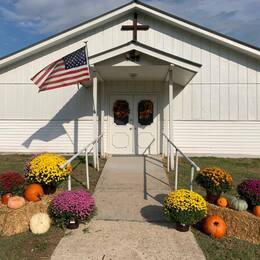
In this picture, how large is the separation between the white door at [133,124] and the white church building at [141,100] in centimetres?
4

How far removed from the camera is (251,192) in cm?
624

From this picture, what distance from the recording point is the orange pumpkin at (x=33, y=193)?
249 inches

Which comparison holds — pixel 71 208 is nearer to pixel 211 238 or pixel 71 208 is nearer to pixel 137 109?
pixel 211 238

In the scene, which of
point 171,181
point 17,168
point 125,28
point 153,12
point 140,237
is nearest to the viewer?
point 140,237

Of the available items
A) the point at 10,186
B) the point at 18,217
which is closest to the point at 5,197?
the point at 10,186

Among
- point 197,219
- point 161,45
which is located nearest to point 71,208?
point 197,219

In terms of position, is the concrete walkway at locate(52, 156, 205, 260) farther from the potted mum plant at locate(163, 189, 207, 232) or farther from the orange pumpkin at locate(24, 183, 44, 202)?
the orange pumpkin at locate(24, 183, 44, 202)

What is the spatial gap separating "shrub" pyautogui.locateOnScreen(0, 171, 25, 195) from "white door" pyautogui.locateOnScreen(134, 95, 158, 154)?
22.0 feet

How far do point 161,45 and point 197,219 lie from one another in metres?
9.33

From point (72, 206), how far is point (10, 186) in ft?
5.45

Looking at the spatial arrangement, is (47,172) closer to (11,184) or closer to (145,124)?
(11,184)

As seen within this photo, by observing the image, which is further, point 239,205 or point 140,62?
point 140,62

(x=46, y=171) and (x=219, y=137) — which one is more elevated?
(x=219, y=137)

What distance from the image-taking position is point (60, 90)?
44.5 feet
